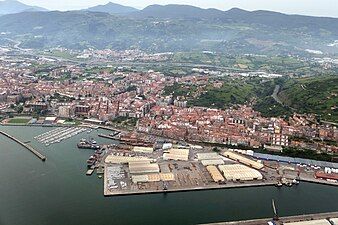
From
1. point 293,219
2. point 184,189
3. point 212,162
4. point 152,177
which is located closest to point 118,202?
point 152,177

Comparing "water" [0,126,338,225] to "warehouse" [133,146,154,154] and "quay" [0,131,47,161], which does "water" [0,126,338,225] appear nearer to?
"quay" [0,131,47,161]

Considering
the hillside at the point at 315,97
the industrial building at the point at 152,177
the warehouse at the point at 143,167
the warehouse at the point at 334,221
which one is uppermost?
the hillside at the point at 315,97

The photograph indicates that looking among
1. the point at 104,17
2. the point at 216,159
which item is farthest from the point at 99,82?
the point at 104,17

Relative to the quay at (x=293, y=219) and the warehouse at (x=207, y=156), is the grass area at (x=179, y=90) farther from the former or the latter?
the quay at (x=293, y=219)

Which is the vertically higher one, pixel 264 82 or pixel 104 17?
pixel 104 17

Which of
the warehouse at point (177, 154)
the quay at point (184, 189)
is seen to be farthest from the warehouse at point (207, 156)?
the quay at point (184, 189)

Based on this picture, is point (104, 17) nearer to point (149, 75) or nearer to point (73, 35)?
point (73, 35)
